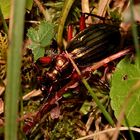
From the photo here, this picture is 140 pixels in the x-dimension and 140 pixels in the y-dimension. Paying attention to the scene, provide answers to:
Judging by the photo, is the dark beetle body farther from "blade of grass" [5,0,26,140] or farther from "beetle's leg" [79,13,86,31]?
"blade of grass" [5,0,26,140]

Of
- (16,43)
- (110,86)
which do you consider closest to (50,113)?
(110,86)

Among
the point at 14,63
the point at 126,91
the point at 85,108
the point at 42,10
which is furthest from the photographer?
the point at 42,10

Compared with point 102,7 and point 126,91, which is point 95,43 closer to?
point 102,7

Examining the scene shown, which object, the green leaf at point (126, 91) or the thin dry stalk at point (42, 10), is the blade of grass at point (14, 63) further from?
the thin dry stalk at point (42, 10)

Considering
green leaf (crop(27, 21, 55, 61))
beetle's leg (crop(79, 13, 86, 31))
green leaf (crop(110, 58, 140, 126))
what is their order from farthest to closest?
1. beetle's leg (crop(79, 13, 86, 31))
2. green leaf (crop(27, 21, 55, 61))
3. green leaf (crop(110, 58, 140, 126))

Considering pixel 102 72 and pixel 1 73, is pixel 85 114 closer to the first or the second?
pixel 102 72

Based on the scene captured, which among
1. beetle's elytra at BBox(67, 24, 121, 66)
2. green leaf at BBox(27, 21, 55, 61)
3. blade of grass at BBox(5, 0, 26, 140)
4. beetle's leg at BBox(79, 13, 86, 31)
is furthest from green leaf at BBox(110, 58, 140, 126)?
blade of grass at BBox(5, 0, 26, 140)

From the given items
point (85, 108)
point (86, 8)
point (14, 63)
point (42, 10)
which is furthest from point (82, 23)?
point (14, 63)
